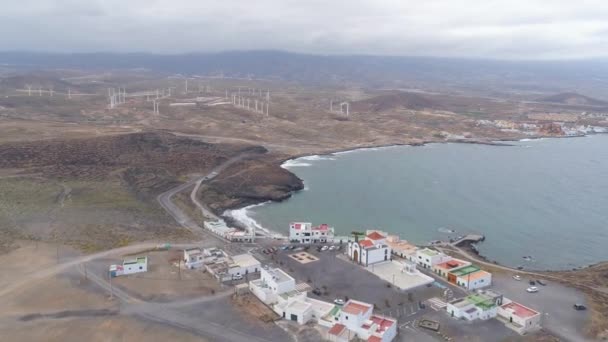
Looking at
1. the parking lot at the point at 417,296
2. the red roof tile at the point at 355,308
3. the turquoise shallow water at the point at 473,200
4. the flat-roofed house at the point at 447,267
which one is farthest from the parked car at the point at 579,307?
the red roof tile at the point at 355,308

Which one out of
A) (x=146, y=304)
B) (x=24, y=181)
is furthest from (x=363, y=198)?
(x=24, y=181)

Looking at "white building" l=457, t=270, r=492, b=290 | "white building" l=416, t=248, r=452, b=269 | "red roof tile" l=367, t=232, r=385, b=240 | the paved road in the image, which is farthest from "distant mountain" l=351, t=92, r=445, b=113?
"white building" l=457, t=270, r=492, b=290

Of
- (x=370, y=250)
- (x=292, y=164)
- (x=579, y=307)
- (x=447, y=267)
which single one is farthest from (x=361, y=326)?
(x=292, y=164)

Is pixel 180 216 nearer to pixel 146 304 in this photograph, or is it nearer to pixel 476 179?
pixel 146 304

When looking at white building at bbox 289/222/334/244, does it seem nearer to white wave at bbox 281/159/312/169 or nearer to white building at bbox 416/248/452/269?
white building at bbox 416/248/452/269

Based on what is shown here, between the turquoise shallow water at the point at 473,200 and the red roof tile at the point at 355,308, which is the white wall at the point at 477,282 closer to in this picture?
the red roof tile at the point at 355,308
